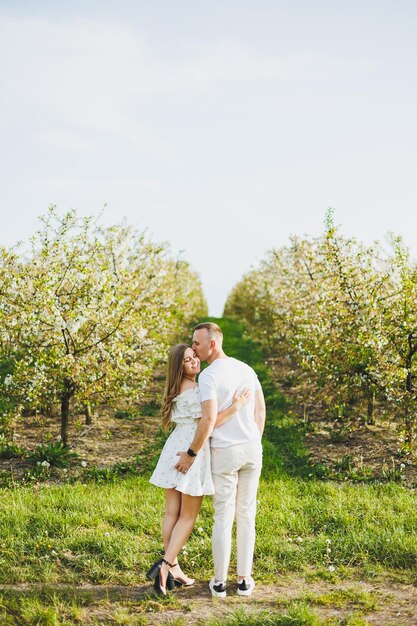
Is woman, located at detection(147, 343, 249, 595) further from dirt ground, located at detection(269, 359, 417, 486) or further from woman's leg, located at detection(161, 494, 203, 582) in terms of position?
dirt ground, located at detection(269, 359, 417, 486)

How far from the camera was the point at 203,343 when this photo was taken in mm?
4715

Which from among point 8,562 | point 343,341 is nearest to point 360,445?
point 343,341

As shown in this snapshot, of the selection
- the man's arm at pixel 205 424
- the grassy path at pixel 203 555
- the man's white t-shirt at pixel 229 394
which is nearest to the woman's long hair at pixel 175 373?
the man's white t-shirt at pixel 229 394

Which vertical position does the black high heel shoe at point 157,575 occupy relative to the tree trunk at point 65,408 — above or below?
below

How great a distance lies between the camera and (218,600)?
15.3 ft

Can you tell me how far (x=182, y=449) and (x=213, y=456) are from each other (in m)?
0.25

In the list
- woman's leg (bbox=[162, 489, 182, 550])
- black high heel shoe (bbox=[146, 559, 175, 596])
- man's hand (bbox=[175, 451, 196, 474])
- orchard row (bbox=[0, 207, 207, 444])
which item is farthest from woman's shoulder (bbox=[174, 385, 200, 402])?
orchard row (bbox=[0, 207, 207, 444])

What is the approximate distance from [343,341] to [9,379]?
441 cm

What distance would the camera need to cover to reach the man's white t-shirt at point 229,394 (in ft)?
15.0

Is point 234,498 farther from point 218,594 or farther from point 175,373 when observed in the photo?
point 175,373

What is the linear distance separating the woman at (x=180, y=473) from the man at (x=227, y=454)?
7cm

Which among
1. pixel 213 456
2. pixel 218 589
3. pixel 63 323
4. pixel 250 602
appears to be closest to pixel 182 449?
pixel 213 456

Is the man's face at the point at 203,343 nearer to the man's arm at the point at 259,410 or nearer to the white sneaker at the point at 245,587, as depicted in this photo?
the man's arm at the point at 259,410

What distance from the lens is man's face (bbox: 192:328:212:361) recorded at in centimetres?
Result: 471
